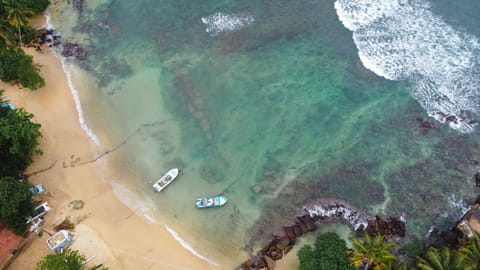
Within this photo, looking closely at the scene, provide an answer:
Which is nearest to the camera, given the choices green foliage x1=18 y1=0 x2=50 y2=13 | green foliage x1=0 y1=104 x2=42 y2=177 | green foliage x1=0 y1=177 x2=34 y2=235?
green foliage x1=0 y1=177 x2=34 y2=235

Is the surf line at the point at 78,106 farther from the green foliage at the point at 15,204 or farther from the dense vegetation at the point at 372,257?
the dense vegetation at the point at 372,257

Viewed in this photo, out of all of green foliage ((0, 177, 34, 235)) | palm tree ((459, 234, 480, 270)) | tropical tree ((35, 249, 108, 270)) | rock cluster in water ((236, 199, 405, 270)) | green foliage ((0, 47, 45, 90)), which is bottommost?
rock cluster in water ((236, 199, 405, 270))

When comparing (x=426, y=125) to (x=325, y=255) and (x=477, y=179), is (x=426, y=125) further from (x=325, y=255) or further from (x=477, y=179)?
(x=325, y=255)

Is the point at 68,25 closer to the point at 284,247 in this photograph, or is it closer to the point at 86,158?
the point at 86,158

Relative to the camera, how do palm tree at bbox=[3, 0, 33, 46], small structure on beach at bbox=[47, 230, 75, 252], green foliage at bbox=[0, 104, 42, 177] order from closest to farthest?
small structure on beach at bbox=[47, 230, 75, 252] < green foliage at bbox=[0, 104, 42, 177] < palm tree at bbox=[3, 0, 33, 46]

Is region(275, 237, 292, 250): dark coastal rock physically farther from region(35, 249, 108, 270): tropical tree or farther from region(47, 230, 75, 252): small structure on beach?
region(47, 230, 75, 252): small structure on beach

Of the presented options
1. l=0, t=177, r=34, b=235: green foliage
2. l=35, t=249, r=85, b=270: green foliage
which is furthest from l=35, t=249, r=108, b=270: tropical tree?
l=0, t=177, r=34, b=235: green foliage

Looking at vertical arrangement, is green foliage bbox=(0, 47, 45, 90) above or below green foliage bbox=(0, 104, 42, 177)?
above
